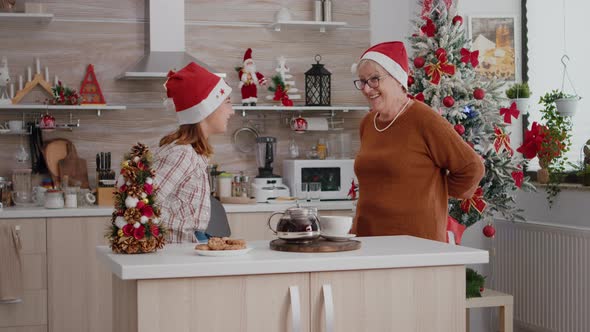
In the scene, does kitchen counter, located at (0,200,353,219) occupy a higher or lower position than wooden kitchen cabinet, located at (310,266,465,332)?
higher

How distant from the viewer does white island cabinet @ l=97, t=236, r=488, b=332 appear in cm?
237

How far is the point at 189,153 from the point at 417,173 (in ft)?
3.09

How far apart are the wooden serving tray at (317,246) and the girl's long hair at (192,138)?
0.50 metres

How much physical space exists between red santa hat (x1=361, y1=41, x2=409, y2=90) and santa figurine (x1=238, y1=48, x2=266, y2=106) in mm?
2390

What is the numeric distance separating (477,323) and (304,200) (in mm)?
1424

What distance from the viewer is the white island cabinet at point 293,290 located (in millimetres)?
2373

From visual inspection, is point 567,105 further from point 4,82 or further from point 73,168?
point 4,82

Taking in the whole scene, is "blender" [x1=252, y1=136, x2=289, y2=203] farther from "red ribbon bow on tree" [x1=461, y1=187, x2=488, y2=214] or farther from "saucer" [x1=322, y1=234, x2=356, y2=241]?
"saucer" [x1=322, y1=234, x2=356, y2=241]

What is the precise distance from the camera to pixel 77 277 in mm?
5148

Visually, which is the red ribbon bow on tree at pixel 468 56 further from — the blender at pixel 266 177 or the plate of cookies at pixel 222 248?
the plate of cookies at pixel 222 248

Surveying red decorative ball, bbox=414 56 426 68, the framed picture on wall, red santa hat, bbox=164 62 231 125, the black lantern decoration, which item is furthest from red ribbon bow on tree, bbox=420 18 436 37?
red santa hat, bbox=164 62 231 125

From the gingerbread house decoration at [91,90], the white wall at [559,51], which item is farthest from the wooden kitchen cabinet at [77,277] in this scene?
the white wall at [559,51]

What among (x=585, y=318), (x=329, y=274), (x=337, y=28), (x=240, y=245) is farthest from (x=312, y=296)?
(x=337, y=28)

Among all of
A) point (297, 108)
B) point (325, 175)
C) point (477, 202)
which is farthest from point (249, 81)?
point (477, 202)
